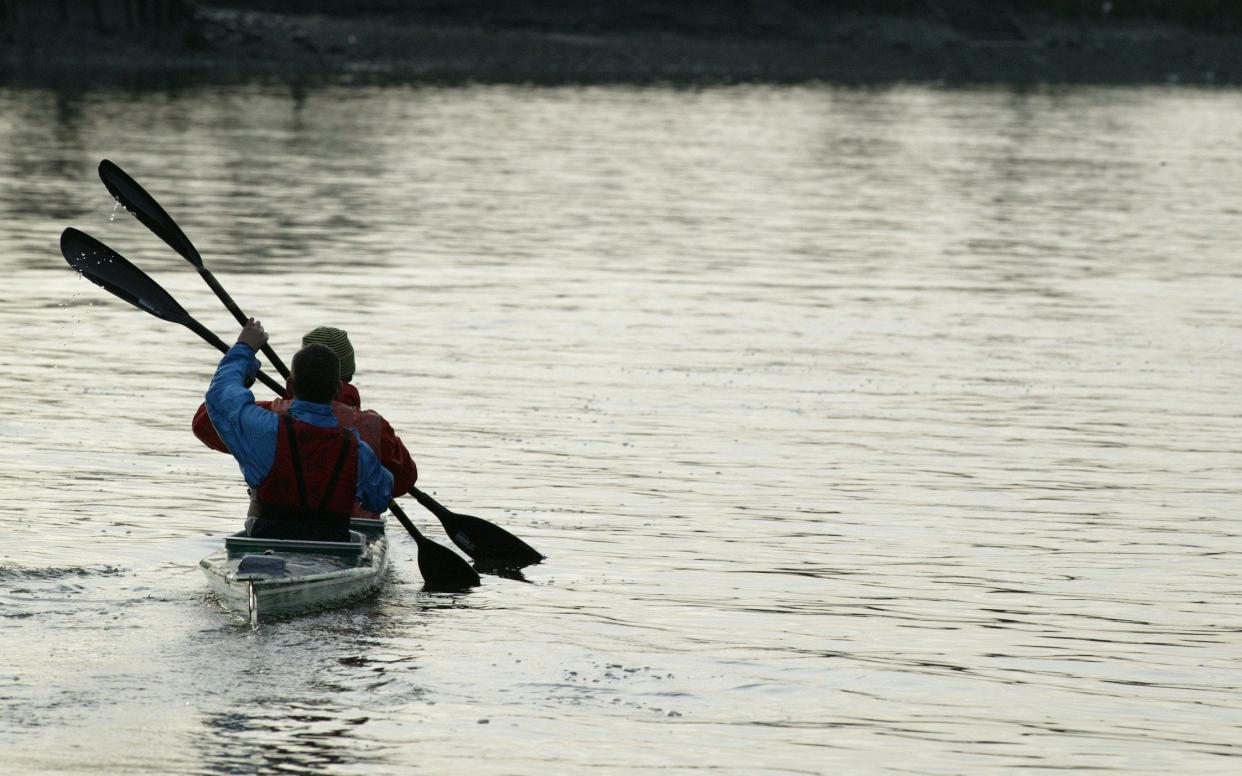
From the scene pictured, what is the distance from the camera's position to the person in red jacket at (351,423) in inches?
399

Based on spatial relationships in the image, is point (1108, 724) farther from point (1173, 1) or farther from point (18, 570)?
point (1173, 1)

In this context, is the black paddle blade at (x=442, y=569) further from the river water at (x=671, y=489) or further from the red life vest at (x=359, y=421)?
the red life vest at (x=359, y=421)

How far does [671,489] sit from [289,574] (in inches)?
158

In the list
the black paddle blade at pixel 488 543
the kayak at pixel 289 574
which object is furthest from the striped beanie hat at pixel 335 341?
the black paddle blade at pixel 488 543

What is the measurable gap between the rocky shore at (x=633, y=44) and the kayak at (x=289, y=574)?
190 ft

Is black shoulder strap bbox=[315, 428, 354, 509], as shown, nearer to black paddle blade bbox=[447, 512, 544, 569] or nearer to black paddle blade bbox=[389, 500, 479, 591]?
black paddle blade bbox=[389, 500, 479, 591]

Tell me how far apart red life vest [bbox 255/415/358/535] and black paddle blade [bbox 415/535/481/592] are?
864mm

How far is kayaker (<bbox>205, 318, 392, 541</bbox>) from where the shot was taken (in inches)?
386

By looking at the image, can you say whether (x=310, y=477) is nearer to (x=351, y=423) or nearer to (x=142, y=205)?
(x=351, y=423)

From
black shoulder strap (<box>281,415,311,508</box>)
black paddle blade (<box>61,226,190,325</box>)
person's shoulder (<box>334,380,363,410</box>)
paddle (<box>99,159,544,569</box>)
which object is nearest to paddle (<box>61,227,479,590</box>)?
black paddle blade (<box>61,226,190,325</box>)

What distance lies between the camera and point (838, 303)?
22156 mm

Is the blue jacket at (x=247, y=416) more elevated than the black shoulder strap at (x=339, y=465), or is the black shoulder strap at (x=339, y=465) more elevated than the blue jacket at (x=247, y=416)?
the blue jacket at (x=247, y=416)

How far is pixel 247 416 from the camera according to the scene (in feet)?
32.1

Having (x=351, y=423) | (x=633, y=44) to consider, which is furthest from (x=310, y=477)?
(x=633, y=44)
